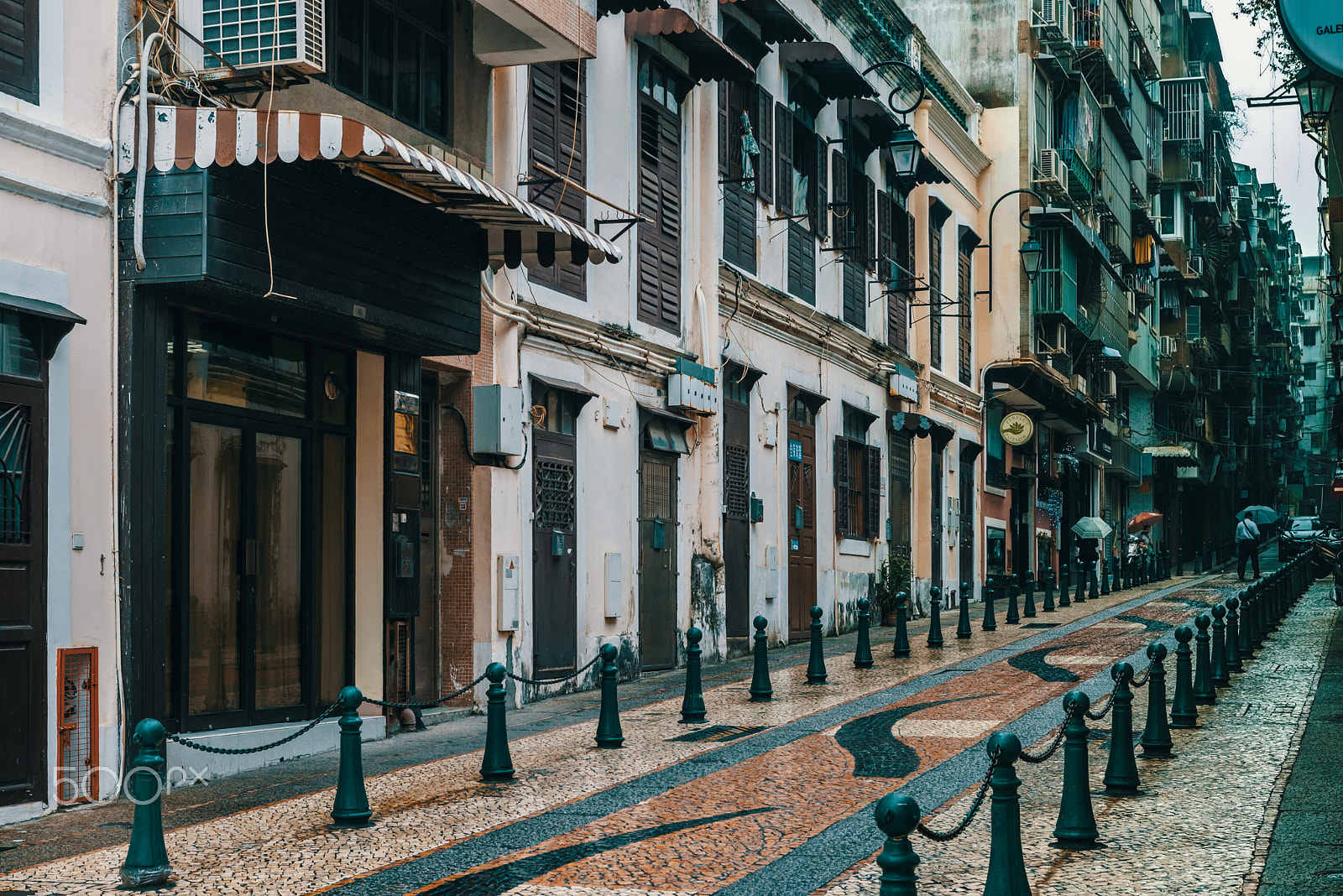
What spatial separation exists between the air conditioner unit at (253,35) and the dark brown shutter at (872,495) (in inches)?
697

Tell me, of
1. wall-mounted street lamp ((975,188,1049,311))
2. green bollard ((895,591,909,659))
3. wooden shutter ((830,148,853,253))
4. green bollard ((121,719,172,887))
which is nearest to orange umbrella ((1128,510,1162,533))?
wall-mounted street lamp ((975,188,1049,311))

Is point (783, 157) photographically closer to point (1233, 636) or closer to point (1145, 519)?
point (1233, 636)

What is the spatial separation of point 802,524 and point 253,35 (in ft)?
48.6

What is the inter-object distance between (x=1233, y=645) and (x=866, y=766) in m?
8.02

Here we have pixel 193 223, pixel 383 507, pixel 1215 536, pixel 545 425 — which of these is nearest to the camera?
pixel 193 223

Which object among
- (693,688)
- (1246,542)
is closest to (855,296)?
(693,688)

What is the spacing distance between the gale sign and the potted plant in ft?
67.7

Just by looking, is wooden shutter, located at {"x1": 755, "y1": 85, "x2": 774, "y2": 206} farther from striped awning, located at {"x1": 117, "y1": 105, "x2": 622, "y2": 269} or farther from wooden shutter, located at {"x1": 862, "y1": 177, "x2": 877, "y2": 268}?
striped awning, located at {"x1": 117, "y1": 105, "x2": 622, "y2": 269}

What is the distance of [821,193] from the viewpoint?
82.7 ft

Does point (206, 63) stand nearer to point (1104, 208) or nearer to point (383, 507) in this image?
point (383, 507)

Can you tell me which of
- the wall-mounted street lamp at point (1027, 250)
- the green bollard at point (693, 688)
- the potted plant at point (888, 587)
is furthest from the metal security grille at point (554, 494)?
the wall-mounted street lamp at point (1027, 250)

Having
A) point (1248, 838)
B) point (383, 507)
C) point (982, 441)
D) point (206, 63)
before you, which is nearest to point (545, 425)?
point (383, 507)

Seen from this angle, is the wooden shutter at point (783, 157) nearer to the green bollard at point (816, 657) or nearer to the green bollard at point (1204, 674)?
the green bollard at point (816, 657)

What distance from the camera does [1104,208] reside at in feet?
151
